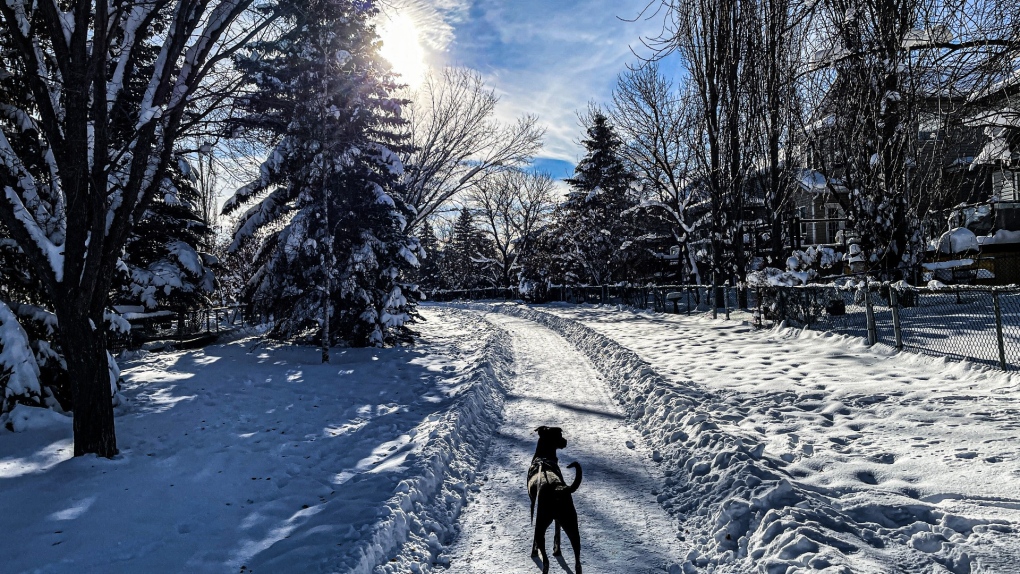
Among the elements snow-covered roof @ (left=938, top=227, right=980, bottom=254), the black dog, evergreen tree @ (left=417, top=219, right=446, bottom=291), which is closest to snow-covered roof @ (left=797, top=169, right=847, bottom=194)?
snow-covered roof @ (left=938, top=227, right=980, bottom=254)

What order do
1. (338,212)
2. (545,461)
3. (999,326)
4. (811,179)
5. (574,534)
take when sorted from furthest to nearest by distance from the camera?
1. (338,212)
2. (811,179)
3. (999,326)
4. (545,461)
5. (574,534)

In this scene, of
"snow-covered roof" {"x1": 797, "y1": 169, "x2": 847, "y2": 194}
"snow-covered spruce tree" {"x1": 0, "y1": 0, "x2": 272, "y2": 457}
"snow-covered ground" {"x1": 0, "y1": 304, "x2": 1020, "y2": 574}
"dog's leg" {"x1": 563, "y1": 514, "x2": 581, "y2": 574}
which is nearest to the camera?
"dog's leg" {"x1": 563, "y1": 514, "x2": 581, "y2": 574}

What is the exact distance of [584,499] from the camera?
4996mm

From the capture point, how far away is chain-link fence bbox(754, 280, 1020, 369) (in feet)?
25.0

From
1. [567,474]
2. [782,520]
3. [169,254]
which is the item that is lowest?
[567,474]

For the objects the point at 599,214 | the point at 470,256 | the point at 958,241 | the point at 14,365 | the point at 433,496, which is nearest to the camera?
the point at 433,496

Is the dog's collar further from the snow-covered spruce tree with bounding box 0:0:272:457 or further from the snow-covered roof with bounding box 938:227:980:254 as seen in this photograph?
the snow-covered roof with bounding box 938:227:980:254

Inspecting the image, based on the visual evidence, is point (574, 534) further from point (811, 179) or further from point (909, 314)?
point (811, 179)

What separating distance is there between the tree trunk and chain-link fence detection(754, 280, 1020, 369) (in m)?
11.6

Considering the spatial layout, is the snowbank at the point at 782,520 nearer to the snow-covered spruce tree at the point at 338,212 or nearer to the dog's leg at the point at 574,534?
the dog's leg at the point at 574,534

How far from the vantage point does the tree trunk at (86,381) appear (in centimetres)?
596

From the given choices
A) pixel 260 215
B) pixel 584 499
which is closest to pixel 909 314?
pixel 584 499

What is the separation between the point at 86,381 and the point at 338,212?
10892 millimetres

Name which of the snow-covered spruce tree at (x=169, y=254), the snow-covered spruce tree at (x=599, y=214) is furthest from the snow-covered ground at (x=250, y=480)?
the snow-covered spruce tree at (x=599, y=214)
